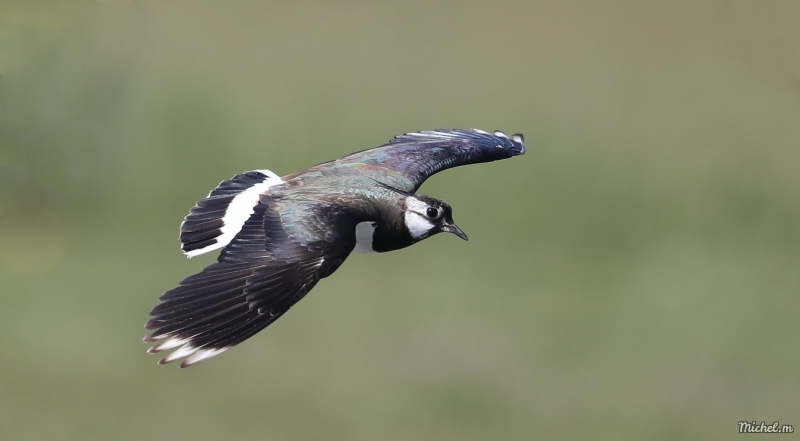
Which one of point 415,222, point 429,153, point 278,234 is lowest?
point 415,222

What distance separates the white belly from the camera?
10.1 m

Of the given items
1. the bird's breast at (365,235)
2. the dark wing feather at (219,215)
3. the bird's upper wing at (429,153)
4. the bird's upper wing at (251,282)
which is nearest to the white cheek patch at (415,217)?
the bird's breast at (365,235)

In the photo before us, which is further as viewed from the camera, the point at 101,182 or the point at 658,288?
the point at 101,182

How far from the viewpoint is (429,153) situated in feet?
38.5

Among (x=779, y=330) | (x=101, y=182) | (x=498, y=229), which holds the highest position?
(x=101, y=182)

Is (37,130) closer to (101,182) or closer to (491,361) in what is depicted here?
(101,182)

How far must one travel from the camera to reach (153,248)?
21.8 meters

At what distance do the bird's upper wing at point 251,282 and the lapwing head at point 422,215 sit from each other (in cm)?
76

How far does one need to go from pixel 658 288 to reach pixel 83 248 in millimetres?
8820

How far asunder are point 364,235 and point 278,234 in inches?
38.5

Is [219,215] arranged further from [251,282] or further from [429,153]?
[429,153]

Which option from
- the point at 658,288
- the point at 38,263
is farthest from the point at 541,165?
the point at 38,263

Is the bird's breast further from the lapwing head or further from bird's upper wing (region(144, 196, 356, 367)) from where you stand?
bird's upper wing (region(144, 196, 356, 367))

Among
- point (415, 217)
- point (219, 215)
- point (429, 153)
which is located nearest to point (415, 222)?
point (415, 217)
